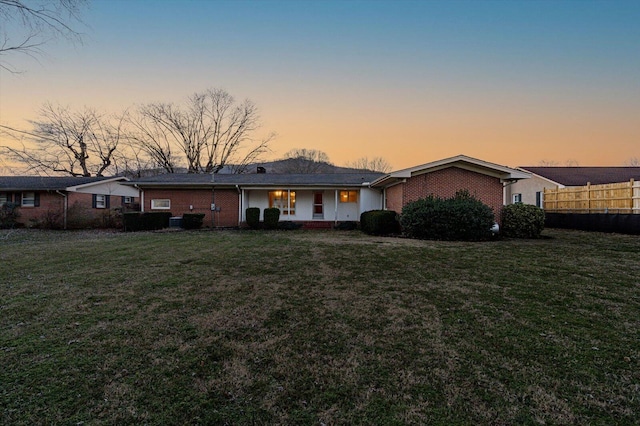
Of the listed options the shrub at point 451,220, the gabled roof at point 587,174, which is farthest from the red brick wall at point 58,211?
the gabled roof at point 587,174

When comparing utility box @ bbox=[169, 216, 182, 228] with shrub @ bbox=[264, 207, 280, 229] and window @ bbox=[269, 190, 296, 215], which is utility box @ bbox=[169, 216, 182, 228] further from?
window @ bbox=[269, 190, 296, 215]

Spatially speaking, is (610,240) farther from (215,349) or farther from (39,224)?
(39,224)

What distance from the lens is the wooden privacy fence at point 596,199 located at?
11887 mm

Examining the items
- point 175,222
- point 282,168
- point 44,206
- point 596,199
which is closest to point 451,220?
point 596,199

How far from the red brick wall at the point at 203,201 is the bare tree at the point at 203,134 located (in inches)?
704

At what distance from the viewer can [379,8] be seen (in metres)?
11.1

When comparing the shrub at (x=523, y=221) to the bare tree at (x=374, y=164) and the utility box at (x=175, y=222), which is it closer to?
the utility box at (x=175, y=222)

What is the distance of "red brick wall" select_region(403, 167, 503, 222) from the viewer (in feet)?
43.0

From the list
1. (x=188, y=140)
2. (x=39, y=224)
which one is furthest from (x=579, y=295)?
(x=188, y=140)

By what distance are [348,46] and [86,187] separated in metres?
18.9

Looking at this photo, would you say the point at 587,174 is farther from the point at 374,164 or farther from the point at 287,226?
the point at 374,164

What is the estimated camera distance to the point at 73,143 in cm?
2916

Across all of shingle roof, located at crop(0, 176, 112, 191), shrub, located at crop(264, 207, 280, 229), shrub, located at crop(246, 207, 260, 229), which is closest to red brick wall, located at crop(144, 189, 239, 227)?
shrub, located at crop(246, 207, 260, 229)

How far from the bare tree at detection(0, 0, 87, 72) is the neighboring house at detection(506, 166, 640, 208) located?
21636mm
